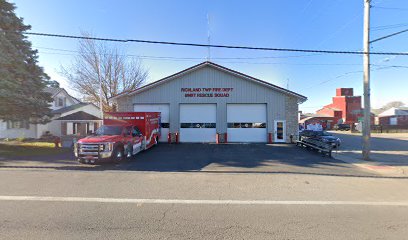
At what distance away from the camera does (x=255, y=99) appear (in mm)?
22531

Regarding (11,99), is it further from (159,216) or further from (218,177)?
(159,216)

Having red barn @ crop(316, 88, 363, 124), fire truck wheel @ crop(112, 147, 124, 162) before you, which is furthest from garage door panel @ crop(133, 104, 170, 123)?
red barn @ crop(316, 88, 363, 124)

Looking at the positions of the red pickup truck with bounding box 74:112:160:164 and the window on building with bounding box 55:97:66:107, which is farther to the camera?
the window on building with bounding box 55:97:66:107

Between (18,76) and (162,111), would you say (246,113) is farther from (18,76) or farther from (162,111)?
(18,76)

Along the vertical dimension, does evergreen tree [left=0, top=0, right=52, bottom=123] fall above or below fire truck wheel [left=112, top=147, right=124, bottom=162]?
above

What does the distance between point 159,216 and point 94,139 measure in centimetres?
825

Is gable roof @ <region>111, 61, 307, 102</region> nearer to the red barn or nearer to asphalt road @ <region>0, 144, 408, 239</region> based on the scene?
asphalt road @ <region>0, 144, 408, 239</region>

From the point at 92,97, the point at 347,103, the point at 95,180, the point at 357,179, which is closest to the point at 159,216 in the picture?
the point at 95,180

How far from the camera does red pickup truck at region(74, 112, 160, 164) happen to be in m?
12.1

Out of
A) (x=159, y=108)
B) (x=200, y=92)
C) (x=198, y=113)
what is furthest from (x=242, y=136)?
(x=159, y=108)

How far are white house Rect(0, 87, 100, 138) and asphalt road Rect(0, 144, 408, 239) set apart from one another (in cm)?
2024

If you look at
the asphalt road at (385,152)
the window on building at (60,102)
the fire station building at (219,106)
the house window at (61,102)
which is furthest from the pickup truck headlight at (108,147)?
the house window at (61,102)

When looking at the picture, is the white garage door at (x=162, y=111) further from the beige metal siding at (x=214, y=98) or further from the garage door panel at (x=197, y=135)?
the garage door panel at (x=197, y=135)

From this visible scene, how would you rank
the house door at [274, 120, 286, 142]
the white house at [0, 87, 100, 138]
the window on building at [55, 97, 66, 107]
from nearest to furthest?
the house door at [274, 120, 286, 142], the white house at [0, 87, 100, 138], the window on building at [55, 97, 66, 107]
